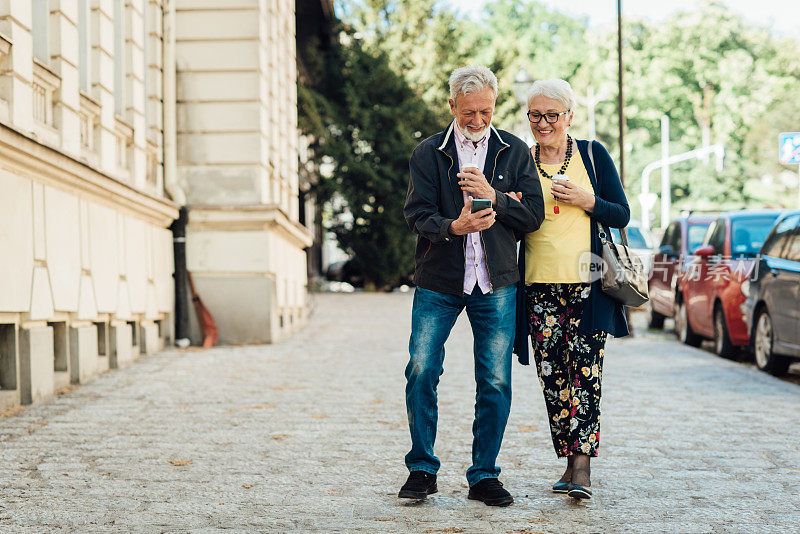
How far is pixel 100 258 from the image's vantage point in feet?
34.4

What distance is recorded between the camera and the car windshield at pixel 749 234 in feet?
44.0

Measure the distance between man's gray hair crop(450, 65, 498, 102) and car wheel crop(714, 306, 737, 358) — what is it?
28.7 feet

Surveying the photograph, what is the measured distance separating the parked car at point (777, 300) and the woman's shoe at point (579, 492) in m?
5.68

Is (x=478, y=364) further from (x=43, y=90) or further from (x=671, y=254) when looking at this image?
(x=671, y=254)

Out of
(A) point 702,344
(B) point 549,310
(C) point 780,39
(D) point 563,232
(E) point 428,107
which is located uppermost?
(C) point 780,39

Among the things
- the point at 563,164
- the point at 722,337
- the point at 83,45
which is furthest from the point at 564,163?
the point at 722,337

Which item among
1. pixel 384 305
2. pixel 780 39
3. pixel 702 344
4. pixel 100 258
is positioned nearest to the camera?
pixel 100 258

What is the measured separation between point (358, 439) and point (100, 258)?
4.62 meters

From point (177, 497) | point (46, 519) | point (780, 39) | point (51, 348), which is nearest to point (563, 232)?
point (177, 497)

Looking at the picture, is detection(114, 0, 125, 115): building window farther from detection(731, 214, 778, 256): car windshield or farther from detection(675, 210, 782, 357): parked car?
detection(731, 214, 778, 256): car windshield

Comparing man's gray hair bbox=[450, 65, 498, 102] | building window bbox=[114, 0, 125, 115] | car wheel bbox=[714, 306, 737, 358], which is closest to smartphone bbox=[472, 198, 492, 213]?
man's gray hair bbox=[450, 65, 498, 102]

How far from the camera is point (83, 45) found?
422 inches

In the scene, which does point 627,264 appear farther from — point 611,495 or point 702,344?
point 702,344

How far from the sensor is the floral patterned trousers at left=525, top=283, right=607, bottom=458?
16.6 ft
